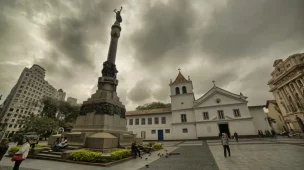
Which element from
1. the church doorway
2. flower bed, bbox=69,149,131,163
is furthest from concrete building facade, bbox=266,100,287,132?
flower bed, bbox=69,149,131,163

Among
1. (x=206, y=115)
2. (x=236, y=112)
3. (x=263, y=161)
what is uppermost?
(x=236, y=112)

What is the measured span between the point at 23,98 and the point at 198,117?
7470 cm

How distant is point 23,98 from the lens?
58.9 meters

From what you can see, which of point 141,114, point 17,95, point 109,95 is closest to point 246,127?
point 141,114

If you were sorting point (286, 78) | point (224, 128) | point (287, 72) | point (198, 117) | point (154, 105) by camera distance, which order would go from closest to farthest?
point (224, 128) → point (198, 117) → point (287, 72) → point (286, 78) → point (154, 105)

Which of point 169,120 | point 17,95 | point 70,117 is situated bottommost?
point 169,120

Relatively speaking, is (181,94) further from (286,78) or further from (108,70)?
(286,78)

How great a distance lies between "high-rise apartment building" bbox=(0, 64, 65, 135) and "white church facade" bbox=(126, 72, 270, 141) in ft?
151

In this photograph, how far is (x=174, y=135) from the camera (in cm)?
3228

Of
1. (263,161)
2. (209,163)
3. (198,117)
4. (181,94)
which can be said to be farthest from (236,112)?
(209,163)

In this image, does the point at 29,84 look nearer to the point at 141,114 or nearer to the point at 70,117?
the point at 70,117

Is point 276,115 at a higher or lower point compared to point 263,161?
higher

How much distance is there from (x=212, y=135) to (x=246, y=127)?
22.9ft

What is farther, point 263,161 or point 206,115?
point 206,115
